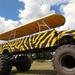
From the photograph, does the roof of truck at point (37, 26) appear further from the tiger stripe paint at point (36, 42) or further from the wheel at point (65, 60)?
the wheel at point (65, 60)

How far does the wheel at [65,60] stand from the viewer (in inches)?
458

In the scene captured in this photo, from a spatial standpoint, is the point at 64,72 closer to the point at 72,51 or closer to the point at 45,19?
the point at 72,51

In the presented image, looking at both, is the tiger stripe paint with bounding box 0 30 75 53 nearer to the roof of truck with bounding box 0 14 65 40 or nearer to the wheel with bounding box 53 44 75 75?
the roof of truck with bounding box 0 14 65 40

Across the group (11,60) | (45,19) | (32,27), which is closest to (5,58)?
(11,60)

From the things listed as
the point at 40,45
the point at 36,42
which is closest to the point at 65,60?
the point at 40,45

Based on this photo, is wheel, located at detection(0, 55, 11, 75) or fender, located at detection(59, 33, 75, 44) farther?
wheel, located at detection(0, 55, 11, 75)

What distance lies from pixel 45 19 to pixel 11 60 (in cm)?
362

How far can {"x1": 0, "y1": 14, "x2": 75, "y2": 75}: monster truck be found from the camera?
1196 centimetres

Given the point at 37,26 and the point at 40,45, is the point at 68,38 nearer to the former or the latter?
the point at 40,45

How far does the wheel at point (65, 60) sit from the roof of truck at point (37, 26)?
2002 millimetres

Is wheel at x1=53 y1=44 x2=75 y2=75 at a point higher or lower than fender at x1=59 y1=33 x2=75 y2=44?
lower

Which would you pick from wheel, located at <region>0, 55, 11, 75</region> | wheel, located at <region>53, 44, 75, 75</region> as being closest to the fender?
wheel, located at <region>53, 44, 75, 75</region>

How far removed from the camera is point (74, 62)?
39.9ft

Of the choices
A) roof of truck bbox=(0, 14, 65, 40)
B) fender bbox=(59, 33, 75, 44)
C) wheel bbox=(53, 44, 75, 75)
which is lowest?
wheel bbox=(53, 44, 75, 75)
